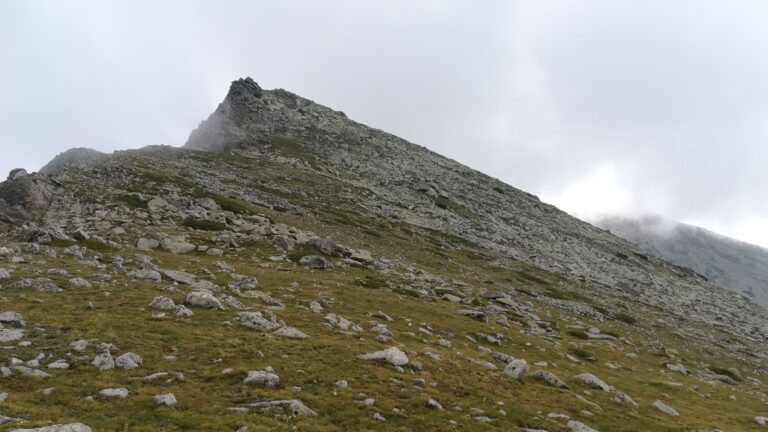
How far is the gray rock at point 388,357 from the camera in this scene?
987 inches

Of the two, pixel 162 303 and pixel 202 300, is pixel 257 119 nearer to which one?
pixel 202 300

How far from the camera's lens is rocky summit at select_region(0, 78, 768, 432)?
60.7ft

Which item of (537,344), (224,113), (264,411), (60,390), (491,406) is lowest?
(60,390)

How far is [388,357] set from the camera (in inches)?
999

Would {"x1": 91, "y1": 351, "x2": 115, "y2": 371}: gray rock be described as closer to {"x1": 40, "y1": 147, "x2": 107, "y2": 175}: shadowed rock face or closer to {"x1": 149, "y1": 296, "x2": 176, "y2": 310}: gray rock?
{"x1": 149, "y1": 296, "x2": 176, "y2": 310}: gray rock

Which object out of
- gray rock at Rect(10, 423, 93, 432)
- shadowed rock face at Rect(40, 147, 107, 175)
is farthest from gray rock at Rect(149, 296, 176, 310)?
shadowed rock face at Rect(40, 147, 107, 175)

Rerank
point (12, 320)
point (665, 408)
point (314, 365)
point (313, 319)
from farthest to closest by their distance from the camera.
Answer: point (313, 319), point (665, 408), point (314, 365), point (12, 320)

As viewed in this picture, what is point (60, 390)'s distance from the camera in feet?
54.6

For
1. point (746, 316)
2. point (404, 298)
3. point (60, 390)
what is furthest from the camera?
point (746, 316)

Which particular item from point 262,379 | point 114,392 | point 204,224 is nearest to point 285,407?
point 262,379

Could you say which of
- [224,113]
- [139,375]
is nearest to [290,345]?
[139,375]

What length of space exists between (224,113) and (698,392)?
125m

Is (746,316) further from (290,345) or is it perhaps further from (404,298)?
(290,345)

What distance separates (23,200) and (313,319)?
3748cm
